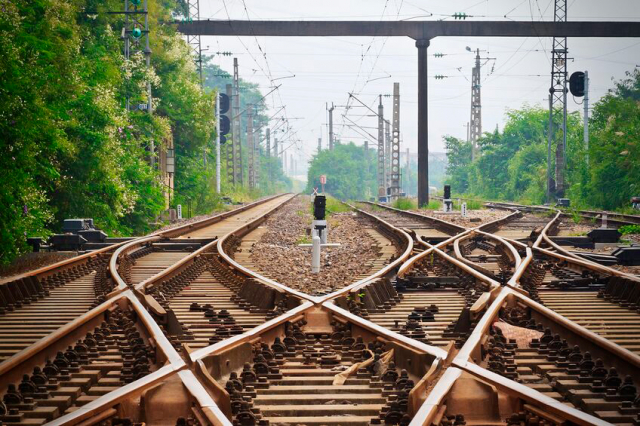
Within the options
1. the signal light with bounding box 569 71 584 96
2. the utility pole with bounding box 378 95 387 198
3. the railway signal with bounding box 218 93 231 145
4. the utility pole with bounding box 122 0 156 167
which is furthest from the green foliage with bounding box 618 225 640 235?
the utility pole with bounding box 378 95 387 198

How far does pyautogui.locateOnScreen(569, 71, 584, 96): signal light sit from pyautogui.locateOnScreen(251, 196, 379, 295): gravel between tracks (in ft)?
87.7

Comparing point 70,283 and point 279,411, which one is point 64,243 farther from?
point 279,411

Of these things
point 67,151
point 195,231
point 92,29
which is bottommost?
point 195,231

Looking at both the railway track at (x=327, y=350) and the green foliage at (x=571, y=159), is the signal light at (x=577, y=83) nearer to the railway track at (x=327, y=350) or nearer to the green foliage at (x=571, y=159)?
the green foliage at (x=571, y=159)

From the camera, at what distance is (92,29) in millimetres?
28000

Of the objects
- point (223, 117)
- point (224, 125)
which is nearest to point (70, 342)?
point (224, 125)

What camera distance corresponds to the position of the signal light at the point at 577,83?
44.8 m

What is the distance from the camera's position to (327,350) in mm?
5984

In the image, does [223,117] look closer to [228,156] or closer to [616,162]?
[228,156]

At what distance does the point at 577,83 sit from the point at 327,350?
42.1 meters

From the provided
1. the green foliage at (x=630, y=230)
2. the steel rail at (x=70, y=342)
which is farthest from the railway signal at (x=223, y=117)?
the steel rail at (x=70, y=342)

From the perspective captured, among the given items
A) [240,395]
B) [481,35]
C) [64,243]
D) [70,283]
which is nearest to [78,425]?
[240,395]

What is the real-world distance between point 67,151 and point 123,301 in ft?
38.0

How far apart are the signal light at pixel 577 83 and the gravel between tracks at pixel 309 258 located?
26.7 meters
